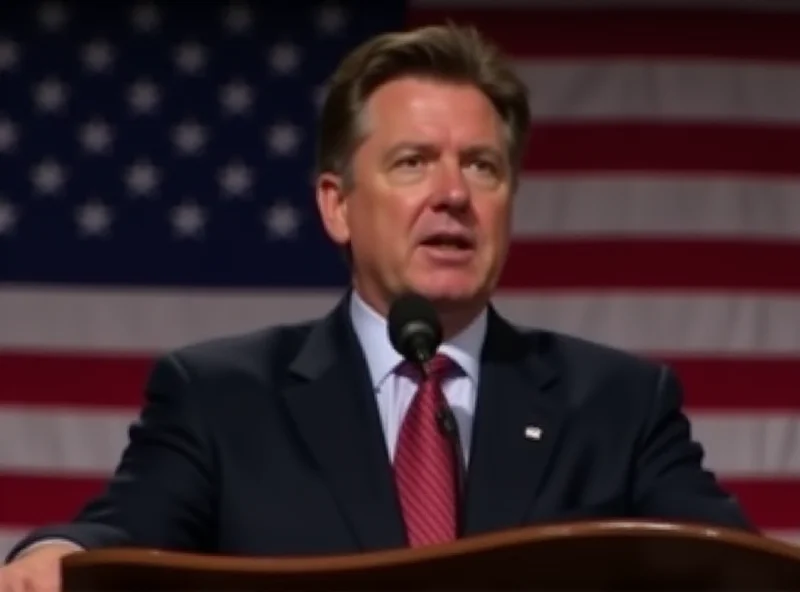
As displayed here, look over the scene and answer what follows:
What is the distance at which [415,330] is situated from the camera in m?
1.58

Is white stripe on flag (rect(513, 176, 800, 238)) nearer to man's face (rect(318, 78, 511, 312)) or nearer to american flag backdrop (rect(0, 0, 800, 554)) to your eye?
american flag backdrop (rect(0, 0, 800, 554))

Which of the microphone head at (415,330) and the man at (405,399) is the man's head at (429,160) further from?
the microphone head at (415,330)

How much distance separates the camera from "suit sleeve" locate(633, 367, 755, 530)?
1.69 meters

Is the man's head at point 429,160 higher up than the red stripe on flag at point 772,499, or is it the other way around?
the man's head at point 429,160

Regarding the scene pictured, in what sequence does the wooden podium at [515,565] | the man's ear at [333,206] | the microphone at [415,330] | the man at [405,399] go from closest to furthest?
the wooden podium at [515,565] → the microphone at [415,330] → the man at [405,399] → the man's ear at [333,206]

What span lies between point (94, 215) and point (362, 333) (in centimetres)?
131

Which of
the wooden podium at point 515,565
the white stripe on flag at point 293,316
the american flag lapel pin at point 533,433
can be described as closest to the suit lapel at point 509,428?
the american flag lapel pin at point 533,433

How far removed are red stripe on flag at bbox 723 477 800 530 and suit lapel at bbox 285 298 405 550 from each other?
53.4 inches

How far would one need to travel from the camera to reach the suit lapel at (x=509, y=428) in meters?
1.68

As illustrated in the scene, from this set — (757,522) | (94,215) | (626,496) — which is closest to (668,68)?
(757,522)

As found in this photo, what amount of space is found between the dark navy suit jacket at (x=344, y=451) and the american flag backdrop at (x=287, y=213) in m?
1.20

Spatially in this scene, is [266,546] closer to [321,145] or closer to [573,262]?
[321,145]

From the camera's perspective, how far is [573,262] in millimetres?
3121

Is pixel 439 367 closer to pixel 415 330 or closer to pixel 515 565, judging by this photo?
pixel 415 330
